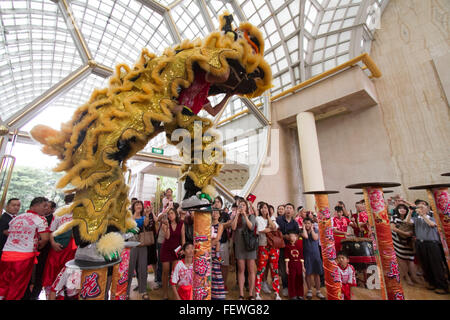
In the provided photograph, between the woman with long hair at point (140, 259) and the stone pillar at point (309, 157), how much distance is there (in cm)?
494

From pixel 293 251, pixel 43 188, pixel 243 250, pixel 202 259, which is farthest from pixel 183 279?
pixel 43 188

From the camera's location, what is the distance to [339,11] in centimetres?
691

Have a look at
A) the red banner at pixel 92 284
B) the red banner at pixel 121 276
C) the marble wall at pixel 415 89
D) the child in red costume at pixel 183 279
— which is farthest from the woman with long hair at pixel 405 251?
the red banner at pixel 92 284

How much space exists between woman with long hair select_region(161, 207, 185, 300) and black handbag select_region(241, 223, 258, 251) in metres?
0.91

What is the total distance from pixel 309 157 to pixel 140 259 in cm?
550

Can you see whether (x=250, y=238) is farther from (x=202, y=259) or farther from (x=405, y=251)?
(x=405, y=251)

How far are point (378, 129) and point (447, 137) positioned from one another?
1.62 metres

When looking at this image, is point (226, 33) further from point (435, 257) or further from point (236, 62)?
point (435, 257)

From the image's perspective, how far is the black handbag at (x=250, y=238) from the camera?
290 centimetres

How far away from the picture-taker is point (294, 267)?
2.94 metres

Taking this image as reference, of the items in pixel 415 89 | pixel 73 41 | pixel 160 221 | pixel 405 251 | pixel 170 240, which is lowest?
pixel 405 251

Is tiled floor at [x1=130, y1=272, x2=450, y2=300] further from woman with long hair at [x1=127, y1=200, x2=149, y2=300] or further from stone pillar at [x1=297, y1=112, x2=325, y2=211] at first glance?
stone pillar at [x1=297, y1=112, x2=325, y2=211]
